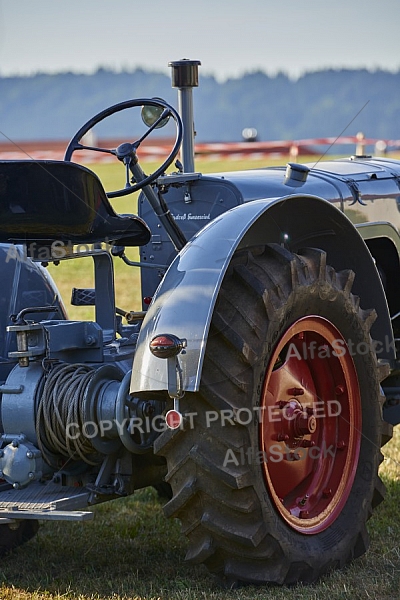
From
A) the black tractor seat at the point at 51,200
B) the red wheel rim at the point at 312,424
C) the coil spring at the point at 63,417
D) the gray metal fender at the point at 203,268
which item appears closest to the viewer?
the gray metal fender at the point at 203,268

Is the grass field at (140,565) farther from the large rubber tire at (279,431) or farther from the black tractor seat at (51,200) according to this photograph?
the black tractor seat at (51,200)

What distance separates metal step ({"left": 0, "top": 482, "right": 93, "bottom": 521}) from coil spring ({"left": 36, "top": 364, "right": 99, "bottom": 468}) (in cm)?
10

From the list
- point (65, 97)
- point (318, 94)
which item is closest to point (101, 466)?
point (318, 94)

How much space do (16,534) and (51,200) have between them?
1.58m

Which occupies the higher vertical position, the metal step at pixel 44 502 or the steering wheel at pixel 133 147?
the steering wheel at pixel 133 147

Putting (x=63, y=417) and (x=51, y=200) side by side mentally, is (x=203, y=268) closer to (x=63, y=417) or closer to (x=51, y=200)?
(x=51, y=200)

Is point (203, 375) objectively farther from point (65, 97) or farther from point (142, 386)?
point (65, 97)

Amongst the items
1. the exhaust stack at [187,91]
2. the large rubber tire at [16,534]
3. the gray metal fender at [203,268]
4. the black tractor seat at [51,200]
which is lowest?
the large rubber tire at [16,534]

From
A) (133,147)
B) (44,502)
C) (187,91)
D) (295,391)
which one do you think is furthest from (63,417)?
(187,91)

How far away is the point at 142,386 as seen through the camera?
2715 mm

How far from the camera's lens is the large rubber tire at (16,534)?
3750 millimetres

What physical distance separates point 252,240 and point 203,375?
0.57 meters

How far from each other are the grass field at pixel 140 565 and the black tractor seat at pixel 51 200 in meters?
1.19

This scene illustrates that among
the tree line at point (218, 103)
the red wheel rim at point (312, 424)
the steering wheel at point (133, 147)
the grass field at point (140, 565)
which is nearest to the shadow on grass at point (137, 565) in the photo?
the grass field at point (140, 565)
